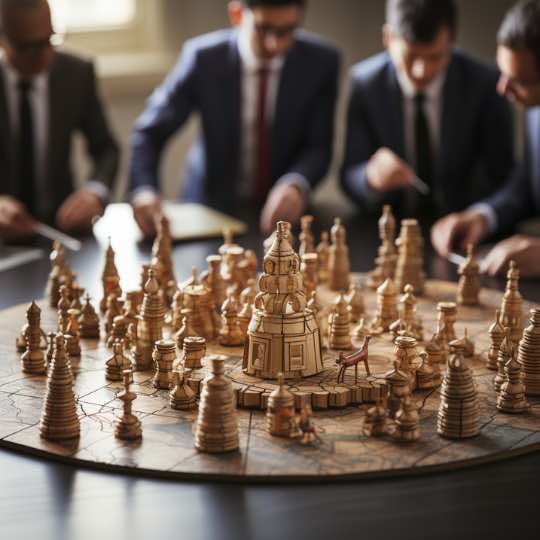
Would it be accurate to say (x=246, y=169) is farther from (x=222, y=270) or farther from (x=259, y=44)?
(x=222, y=270)

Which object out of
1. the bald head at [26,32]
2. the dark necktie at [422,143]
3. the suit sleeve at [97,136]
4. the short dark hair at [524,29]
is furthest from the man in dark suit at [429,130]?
the bald head at [26,32]

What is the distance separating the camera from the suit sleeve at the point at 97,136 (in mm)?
5352

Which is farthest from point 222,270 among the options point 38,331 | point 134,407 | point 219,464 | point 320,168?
point 320,168

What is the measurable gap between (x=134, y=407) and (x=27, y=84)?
3074mm

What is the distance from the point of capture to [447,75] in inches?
197

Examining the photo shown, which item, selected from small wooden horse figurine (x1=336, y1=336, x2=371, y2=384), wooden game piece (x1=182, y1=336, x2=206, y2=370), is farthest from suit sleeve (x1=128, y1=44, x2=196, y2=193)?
small wooden horse figurine (x1=336, y1=336, x2=371, y2=384)

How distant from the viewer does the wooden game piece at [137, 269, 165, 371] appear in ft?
9.13

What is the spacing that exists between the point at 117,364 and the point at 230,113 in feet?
9.68

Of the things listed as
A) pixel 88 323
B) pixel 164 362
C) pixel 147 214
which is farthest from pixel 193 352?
pixel 147 214

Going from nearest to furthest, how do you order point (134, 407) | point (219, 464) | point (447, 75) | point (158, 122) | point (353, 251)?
point (219, 464) < point (134, 407) < point (353, 251) < point (447, 75) < point (158, 122)

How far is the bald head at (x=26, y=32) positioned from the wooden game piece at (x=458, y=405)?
3051 mm

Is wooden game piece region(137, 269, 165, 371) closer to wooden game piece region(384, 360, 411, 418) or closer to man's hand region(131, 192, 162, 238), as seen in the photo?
wooden game piece region(384, 360, 411, 418)

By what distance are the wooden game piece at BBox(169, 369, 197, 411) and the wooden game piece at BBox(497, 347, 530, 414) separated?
0.79m

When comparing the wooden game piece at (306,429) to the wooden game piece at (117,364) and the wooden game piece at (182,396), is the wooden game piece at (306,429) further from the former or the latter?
the wooden game piece at (117,364)
